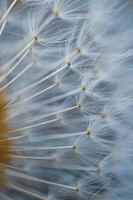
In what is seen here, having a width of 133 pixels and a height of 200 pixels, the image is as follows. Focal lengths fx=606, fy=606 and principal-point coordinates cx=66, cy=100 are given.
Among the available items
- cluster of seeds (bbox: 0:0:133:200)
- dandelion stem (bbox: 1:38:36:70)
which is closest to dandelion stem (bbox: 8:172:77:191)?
cluster of seeds (bbox: 0:0:133:200)

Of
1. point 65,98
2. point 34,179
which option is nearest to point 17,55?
point 65,98

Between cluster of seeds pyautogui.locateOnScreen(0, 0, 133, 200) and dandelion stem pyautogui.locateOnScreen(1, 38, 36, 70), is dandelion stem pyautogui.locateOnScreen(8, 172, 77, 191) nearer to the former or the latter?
cluster of seeds pyautogui.locateOnScreen(0, 0, 133, 200)

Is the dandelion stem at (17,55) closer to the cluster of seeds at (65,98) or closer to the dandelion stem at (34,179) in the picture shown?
the cluster of seeds at (65,98)

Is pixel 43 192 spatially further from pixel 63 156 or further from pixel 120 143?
pixel 120 143

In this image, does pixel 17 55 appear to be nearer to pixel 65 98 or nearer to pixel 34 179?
pixel 65 98

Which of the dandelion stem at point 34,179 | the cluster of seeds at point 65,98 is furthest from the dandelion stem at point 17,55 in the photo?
the dandelion stem at point 34,179

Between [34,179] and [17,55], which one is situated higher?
[17,55]

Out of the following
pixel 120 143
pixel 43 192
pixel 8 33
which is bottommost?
pixel 43 192

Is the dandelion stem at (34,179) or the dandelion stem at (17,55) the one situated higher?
the dandelion stem at (17,55)

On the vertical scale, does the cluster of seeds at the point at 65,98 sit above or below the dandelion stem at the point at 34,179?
above

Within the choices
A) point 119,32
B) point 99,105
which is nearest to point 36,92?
point 99,105

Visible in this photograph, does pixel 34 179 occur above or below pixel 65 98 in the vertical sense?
below
